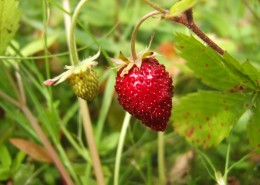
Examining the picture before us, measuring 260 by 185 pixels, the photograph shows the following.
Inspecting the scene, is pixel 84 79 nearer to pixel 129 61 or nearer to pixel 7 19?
pixel 129 61

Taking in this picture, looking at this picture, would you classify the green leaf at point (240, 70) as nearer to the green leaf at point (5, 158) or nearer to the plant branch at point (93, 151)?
the plant branch at point (93, 151)

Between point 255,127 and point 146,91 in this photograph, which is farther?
point 255,127

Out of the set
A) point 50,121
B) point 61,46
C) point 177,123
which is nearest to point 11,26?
point 50,121

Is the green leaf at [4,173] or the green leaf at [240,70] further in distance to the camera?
the green leaf at [4,173]

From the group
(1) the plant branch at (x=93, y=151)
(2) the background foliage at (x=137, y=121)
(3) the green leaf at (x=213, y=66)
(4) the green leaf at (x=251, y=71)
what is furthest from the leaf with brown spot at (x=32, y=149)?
(4) the green leaf at (x=251, y=71)

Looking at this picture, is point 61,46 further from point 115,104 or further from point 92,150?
point 92,150

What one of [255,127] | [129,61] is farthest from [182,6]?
[255,127]

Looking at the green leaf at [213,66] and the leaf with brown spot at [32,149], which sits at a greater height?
the green leaf at [213,66]
